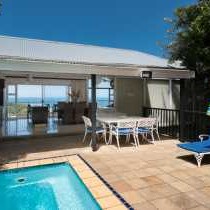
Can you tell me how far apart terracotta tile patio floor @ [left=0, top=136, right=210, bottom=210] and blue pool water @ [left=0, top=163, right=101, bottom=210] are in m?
0.27

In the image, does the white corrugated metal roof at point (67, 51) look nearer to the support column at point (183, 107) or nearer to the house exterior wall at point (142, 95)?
the house exterior wall at point (142, 95)

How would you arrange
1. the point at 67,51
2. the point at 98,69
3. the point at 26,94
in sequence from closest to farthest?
the point at 98,69
the point at 67,51
the point at 26,94

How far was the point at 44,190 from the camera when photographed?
4.33m

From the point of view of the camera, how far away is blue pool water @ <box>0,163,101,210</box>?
3.71 m

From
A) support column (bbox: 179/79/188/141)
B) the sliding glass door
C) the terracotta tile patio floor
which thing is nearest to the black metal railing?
support column (bbox: 179/79/188/141)

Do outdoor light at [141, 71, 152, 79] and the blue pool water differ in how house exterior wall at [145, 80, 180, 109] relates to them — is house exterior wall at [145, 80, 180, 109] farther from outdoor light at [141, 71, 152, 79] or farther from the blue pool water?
the blue pool water

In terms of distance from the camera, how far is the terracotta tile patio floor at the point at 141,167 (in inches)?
144

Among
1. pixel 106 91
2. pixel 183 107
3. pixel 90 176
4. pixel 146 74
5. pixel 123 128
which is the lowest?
pixel 90 176

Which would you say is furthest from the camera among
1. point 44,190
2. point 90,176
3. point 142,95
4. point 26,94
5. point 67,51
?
point 26,94

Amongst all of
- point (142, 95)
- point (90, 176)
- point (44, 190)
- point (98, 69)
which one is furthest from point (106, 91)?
point (44, 190)

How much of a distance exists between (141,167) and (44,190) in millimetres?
2119

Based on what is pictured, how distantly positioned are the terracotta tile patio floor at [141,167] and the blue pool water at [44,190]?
27 centimetres

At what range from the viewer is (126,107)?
10609mm

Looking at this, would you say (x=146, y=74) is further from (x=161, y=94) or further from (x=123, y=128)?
(x=161, y=94)
